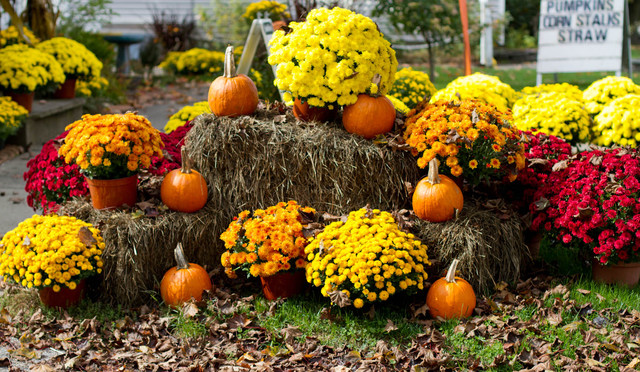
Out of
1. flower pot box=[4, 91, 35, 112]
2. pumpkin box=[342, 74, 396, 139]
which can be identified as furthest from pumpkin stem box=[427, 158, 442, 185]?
flower pot box=[4, 91, 35, 112]

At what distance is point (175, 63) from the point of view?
491 inches

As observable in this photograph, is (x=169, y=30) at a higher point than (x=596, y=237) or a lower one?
higher

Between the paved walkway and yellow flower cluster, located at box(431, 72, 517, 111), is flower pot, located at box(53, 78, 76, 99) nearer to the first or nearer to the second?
the paved walkway

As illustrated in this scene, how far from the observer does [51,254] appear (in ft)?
11.6

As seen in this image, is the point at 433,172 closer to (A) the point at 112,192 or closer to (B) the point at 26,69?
(A) the point at 112,192

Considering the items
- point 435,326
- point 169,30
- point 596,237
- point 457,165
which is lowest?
point 435,326

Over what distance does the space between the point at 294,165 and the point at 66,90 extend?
5384 mm

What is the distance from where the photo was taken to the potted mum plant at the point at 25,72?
7.04 m

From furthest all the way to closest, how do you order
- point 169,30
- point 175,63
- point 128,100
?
1. point 169,30
2. point 175,63
3. point 128,100

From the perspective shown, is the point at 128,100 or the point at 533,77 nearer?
the point at 128,100

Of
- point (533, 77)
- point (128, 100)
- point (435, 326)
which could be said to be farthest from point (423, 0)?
point (435, 326)

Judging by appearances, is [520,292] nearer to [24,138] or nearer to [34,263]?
[34,263]

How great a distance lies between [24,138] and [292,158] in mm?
4548

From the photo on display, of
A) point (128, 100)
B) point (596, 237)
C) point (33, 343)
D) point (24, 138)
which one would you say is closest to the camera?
point (33, 343)
